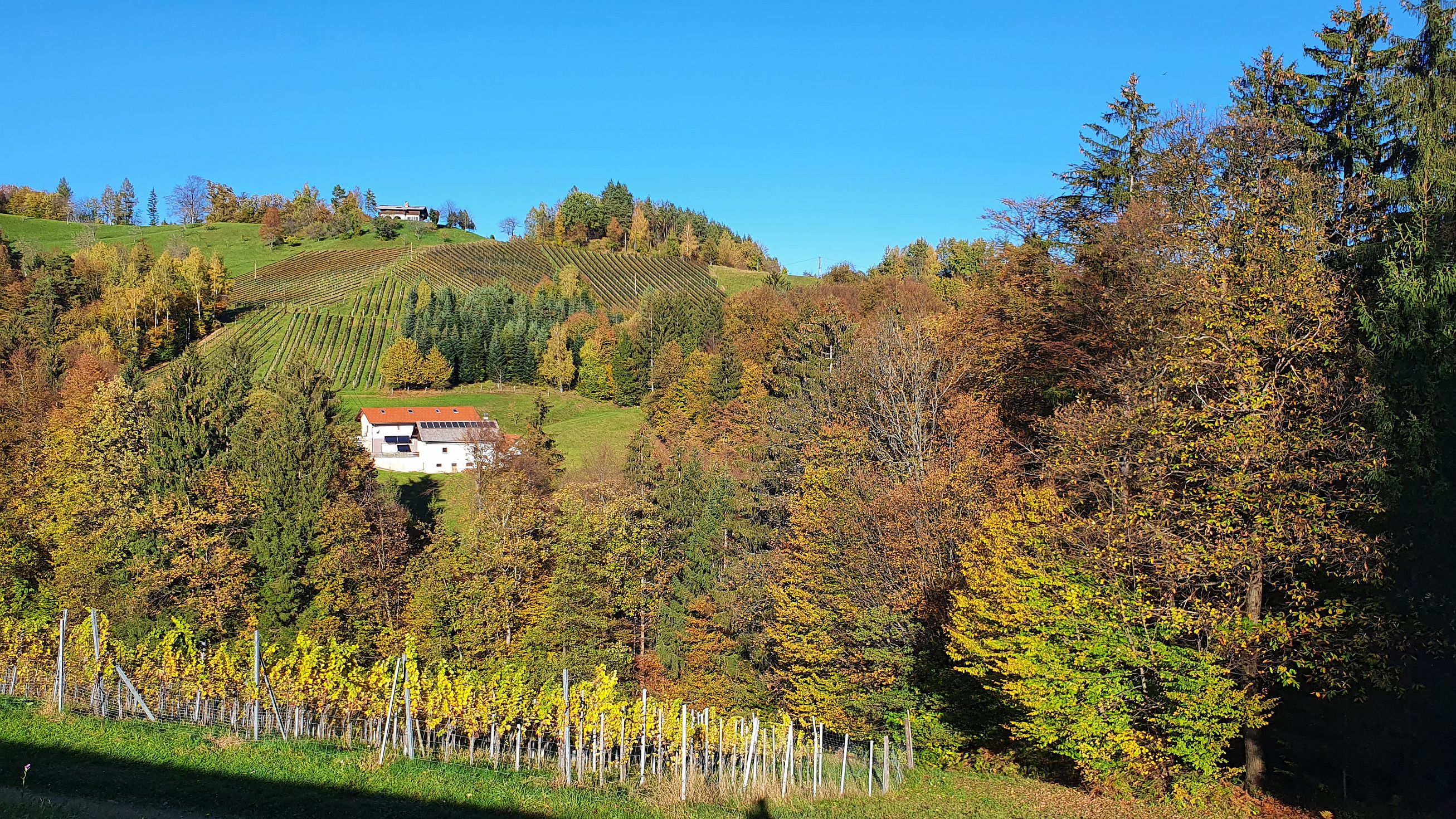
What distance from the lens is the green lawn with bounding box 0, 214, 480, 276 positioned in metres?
134

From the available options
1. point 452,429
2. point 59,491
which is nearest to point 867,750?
point 59,491

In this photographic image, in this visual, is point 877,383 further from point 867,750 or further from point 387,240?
point 387,240

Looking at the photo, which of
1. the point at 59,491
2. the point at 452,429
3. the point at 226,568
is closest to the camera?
the point at 226,568

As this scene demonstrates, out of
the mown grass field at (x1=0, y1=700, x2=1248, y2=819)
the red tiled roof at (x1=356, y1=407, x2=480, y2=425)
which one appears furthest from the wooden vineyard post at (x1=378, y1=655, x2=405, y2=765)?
the red tiled roof at (x1=356, y1=407, x2=480, y2=425)

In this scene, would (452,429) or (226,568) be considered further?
(452,429)

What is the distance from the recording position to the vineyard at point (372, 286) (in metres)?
101

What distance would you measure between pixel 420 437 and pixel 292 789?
214 ft

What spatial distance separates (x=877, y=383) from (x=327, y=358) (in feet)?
271

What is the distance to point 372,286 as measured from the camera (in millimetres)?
127688

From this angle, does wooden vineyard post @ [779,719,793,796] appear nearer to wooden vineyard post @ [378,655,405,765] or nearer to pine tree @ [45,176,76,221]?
wooden vineyard post @ [378,655,405,765]

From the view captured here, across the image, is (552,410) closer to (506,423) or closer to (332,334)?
(506,423)

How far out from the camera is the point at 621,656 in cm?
3775

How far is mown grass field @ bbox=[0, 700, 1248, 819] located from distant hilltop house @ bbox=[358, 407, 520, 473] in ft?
174

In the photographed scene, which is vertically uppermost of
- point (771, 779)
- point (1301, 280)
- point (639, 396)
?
point (639, 396)
